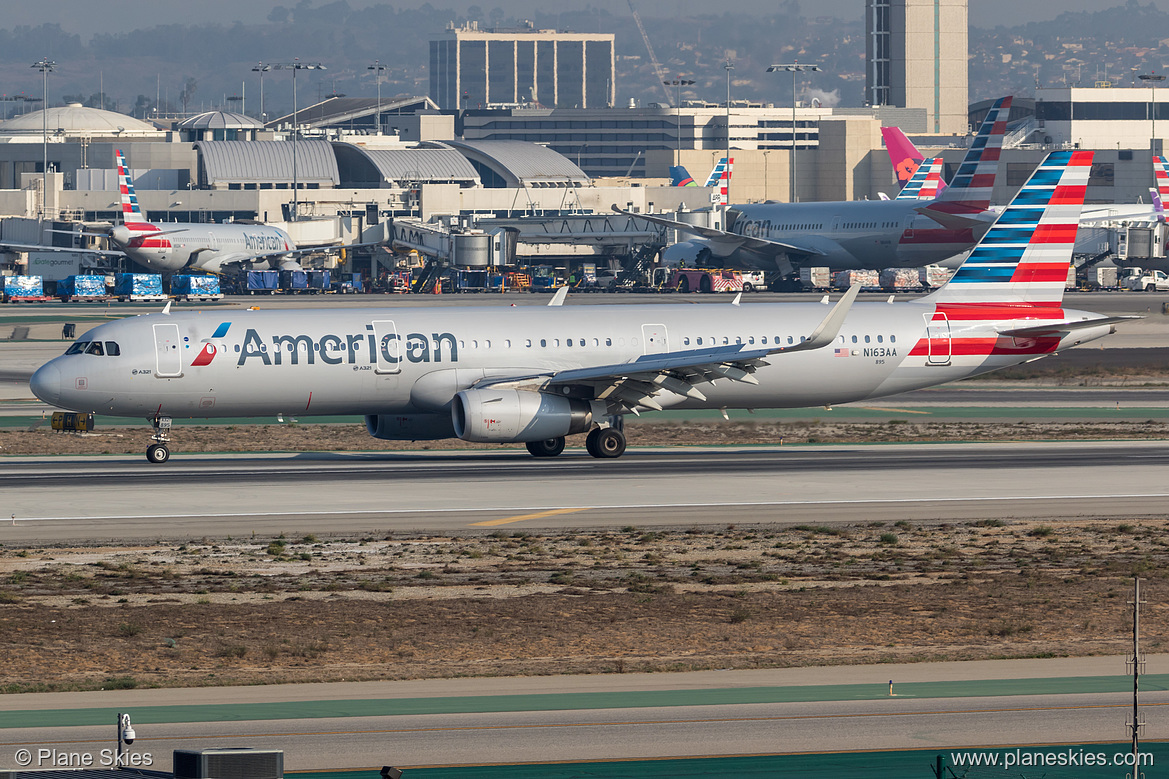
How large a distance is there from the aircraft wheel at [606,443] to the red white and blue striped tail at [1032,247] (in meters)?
11.7

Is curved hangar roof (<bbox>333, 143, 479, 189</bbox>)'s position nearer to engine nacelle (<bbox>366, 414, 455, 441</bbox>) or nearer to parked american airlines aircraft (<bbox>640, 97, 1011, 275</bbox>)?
parked american airlines aircraft (<bbox>640, 97, 1011, 275</bbox>)

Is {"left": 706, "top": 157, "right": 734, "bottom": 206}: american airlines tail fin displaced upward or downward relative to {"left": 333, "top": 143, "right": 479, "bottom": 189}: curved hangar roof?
downward

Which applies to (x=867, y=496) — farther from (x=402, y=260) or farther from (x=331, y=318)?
(x=402, y=260)

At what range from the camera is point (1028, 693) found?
19812 millimetres

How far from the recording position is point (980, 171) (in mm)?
110438

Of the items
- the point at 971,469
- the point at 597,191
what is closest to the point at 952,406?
the point at 971,469

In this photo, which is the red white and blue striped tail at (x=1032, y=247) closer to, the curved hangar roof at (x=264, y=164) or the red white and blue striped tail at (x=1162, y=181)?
the red white and blue striped tail at (x=1162, y=181)

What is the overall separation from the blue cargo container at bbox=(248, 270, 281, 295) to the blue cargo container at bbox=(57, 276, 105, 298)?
14470 mm

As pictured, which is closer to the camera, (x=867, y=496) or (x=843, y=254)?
(x=867, y=496)

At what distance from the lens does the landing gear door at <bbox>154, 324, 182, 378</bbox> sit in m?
41.6

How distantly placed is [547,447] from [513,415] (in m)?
3.88

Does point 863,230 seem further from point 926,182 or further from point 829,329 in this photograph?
point 829,329

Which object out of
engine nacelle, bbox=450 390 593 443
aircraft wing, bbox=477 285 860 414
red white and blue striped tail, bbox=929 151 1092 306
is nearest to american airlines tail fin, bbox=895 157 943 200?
red white and blue striped tail, bbox=929 151 1092 306

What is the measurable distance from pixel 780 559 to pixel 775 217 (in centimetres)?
10593
